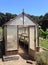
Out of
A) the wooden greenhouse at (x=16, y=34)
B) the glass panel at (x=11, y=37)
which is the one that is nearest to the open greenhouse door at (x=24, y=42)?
the wooden greenhouse at (x=16, y=34)

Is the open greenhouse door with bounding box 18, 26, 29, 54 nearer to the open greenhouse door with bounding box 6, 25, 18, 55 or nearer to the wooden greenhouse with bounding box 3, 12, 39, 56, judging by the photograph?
the wooden greenhouse with bounding box 3, 12, 39, 56

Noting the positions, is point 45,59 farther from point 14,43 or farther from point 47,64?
point 14,43

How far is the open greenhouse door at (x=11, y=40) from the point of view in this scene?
9.79m

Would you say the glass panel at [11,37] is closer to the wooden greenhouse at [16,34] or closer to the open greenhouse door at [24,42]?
the wooden greenhouse at [16,34]

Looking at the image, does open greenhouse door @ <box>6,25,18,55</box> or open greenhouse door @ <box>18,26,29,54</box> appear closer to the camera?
open greenhouse door @ <box>6,25,18,55</box>

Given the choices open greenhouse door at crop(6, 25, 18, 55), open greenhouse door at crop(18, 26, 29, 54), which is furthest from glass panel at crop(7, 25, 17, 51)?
open greenhouse door at crop(18, 26, 29, 54)

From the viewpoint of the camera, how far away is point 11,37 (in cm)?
989

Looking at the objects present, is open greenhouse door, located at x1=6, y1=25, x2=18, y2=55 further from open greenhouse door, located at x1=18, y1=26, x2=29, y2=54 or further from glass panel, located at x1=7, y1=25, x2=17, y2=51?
open greenhouse door, located at x1=18, y1=26, x2=29, y2=54

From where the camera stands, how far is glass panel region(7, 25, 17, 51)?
9835mm

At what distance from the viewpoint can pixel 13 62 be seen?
911cm

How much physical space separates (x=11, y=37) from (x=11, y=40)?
22 cm

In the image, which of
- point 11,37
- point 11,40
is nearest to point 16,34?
point 11,37

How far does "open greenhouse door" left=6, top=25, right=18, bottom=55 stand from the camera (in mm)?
9795

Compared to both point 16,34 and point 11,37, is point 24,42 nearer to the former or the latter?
point 16,34
